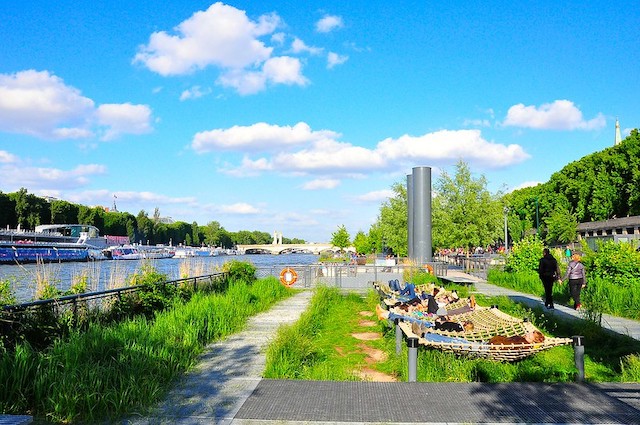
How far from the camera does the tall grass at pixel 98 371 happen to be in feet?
16.2

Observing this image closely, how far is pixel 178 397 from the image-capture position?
5.51m

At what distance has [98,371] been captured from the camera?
539cm

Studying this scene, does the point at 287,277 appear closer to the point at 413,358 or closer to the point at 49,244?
the point at 413,358

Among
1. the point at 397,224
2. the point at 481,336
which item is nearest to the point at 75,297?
the point at 481,336

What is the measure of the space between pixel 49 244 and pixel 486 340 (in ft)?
214

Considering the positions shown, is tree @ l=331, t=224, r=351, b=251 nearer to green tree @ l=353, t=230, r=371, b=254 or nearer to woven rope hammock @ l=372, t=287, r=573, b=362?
green tree @ l=353, t=230, r=371, b=254

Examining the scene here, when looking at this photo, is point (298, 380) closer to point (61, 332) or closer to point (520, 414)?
point (520, 414)

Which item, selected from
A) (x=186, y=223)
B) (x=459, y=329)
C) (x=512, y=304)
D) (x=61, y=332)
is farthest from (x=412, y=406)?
(x=186, y=223)

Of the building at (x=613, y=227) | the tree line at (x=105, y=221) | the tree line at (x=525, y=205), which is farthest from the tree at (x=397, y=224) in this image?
the tree line at (x=105, y=221)

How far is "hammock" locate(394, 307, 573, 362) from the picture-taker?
666 cm

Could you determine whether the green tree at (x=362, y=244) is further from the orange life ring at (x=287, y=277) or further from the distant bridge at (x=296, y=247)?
the orange life ring at (x=287, y=277)

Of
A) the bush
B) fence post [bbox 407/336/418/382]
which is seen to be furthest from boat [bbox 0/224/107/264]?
fence post [bbox 407/336/418/382]

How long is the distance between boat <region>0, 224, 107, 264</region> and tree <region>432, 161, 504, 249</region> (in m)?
28.4

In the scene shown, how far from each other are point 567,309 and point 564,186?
59.4 metres
